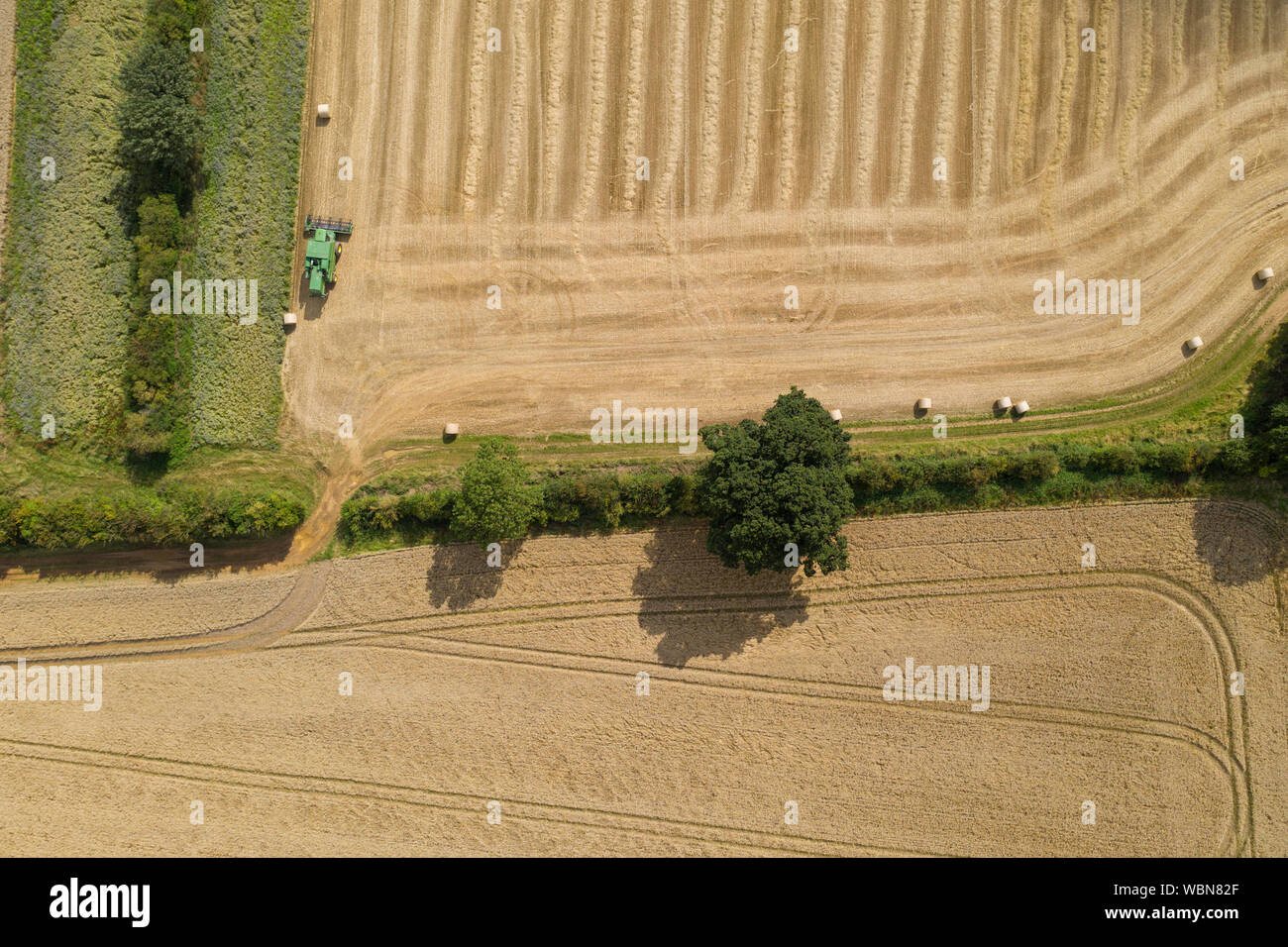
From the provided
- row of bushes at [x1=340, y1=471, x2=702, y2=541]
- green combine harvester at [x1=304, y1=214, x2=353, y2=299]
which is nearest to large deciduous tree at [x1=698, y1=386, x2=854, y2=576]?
row of bushes at [x1=340, y1=471, x2=702, y2=541]

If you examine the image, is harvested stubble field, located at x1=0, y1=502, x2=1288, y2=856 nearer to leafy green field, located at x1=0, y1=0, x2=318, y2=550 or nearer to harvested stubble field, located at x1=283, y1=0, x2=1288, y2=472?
leafy green field, located at x1=0, y1=0, x2=318, y2=550

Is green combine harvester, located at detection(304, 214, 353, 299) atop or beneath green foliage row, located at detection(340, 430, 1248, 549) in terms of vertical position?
atop

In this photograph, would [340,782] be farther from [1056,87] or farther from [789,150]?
[1056,87]

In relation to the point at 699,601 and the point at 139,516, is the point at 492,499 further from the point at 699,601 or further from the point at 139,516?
the point at 139,516

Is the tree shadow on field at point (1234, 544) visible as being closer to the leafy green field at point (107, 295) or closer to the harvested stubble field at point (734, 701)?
the harvested stubble field at point (734, 701)

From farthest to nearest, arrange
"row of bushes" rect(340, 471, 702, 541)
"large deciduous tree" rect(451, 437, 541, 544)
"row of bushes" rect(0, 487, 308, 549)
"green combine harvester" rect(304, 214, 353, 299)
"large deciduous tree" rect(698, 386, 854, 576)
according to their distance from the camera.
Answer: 1. "green combine harvester" rect(304, 214, 353, 299)
2. "row of bushes" rect(340, 471, 702, 541)
3. "row of bushes" rect(0, 487, 308, 549)
4. "large deciduous tree" rect(451, 437, 541, 544)
5. "large deciduous tree" rect(698, 386, 854, 576)

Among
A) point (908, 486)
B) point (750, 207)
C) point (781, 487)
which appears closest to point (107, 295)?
point (750, 207)
